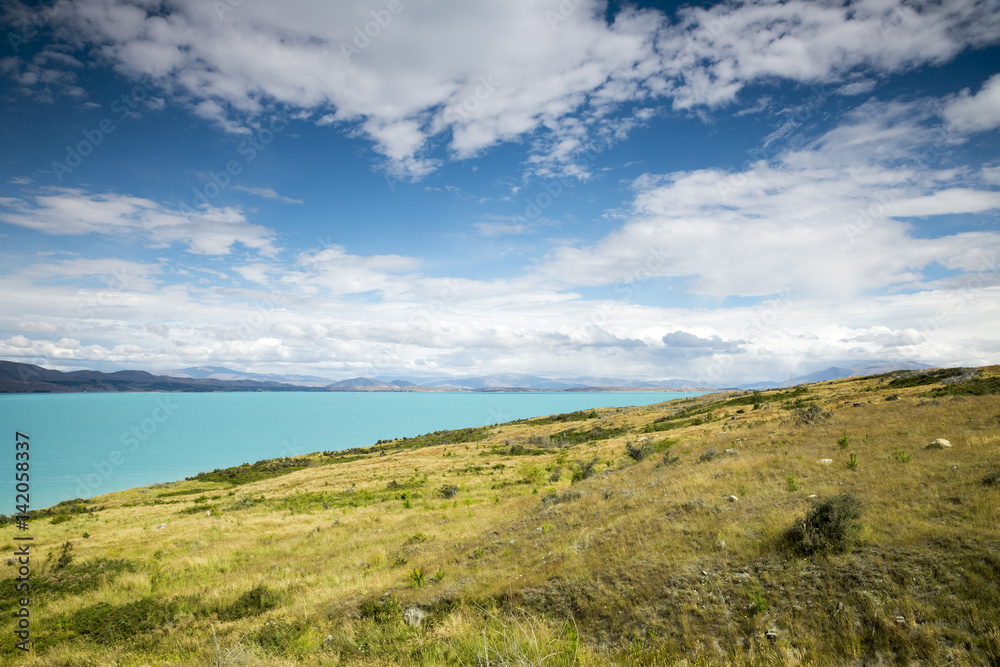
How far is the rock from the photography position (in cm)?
905

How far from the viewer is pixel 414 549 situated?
15.8 meters

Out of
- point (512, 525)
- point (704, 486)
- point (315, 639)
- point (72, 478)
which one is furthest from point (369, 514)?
point (72, 478)

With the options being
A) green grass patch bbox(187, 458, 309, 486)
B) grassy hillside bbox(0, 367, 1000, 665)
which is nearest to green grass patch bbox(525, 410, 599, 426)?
green grass patch bbox(187, 458, 309, 486)

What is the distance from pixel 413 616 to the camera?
930 centimetres

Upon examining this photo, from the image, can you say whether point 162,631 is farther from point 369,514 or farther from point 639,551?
point 369,514

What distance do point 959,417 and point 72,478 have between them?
90790mm

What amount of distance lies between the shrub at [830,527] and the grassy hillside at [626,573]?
39mm

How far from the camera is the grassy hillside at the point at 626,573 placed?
6555 mm

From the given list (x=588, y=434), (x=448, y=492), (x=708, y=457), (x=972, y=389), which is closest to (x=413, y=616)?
(x=708, y=457)

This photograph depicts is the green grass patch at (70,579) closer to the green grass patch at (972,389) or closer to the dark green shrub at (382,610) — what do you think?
the dark green shrub at (382,610)

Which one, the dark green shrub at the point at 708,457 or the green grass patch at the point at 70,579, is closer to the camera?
the green grass patch at the point at 70,579

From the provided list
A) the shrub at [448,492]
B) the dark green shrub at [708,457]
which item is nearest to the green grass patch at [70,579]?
the shrub at [448,492]

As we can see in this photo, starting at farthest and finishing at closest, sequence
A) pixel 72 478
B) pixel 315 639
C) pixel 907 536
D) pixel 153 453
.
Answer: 1. pixel 153 453
2. pixel 72 478
3. pixel 315 639
4. pixel 907 536

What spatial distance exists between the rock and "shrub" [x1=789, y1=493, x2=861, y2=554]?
8081 mm
